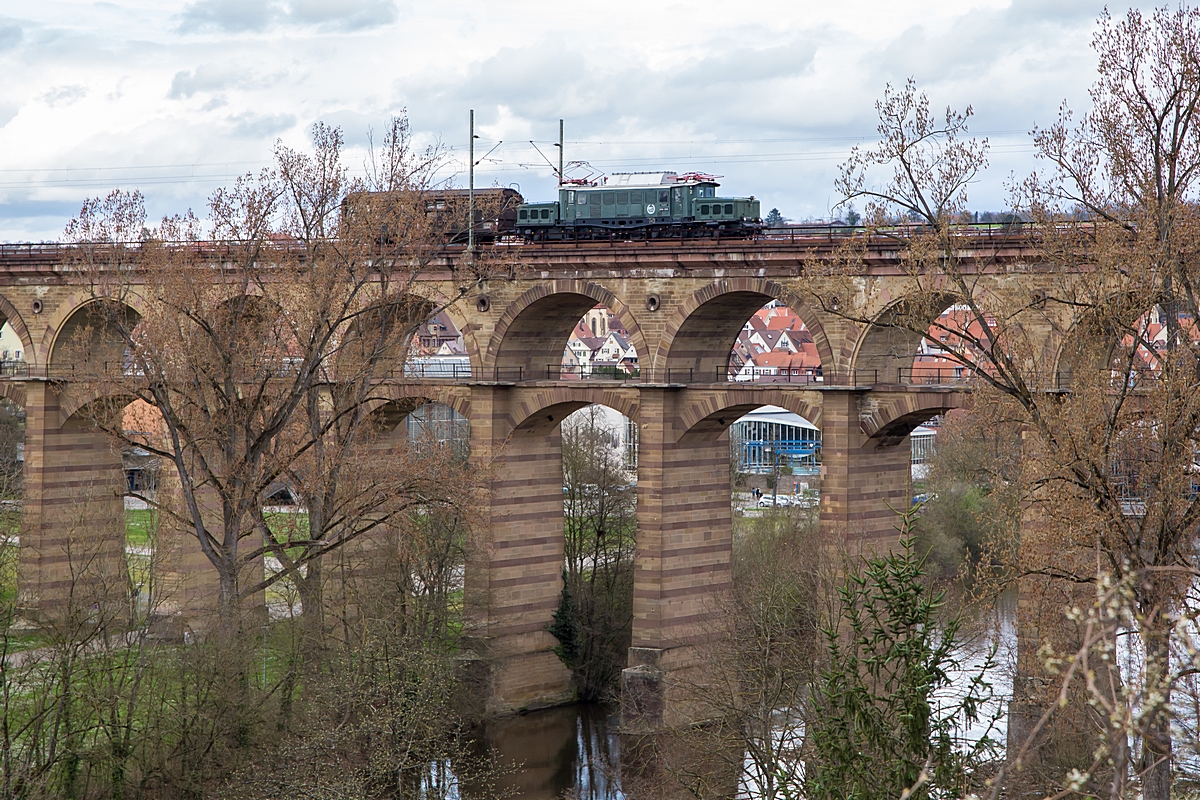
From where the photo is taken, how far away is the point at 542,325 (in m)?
42.3

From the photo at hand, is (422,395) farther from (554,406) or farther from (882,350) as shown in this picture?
(882,350)

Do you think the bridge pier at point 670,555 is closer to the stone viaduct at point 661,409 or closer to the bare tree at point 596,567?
the stone viaduct at point 661,409

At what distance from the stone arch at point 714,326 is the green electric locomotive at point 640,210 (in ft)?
19.8

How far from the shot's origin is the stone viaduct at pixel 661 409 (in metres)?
36.2

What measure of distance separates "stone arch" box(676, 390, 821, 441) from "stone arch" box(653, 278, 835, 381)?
119 centimetres

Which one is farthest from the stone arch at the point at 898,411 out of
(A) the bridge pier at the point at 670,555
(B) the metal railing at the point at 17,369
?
(B) the metal railing at the point at 17,369

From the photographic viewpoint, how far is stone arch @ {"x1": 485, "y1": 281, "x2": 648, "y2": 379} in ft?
130

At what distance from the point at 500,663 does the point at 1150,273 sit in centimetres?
2526

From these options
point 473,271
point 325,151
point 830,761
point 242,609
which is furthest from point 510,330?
point 830,761

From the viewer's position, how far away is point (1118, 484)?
22.1 meters

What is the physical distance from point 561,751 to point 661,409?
1041 centimetres

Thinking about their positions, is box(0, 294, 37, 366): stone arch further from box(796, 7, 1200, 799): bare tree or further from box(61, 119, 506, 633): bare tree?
box(796, 7, 1200, 799): bare tree

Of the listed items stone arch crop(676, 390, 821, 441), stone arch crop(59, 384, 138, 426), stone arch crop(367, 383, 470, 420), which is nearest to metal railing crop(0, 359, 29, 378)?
stone arch crop(59, 384, 138, 426)

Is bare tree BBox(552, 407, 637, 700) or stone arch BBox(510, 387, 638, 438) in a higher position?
stone arch BBox(510, 387, 638, 438)
